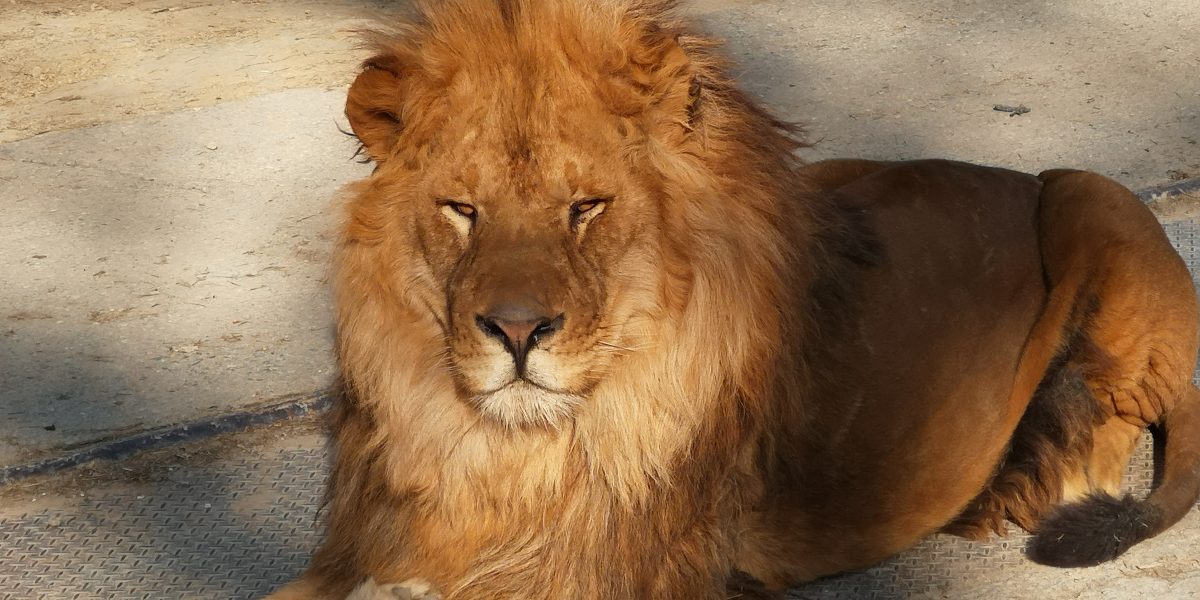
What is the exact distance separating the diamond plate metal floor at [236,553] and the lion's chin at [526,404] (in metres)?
0.88

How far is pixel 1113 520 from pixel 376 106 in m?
1.84

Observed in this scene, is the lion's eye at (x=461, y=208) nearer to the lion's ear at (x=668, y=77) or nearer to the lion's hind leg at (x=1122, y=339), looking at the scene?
the lion's ear at (x=668, y=77)

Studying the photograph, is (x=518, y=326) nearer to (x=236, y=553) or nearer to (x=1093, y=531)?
(x=236, y=553)

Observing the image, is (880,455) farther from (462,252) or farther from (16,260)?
(16,260)

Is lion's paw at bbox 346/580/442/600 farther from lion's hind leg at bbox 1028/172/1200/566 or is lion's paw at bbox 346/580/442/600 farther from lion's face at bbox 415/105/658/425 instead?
lion's hind leg at bbox 1028/172/1200/566

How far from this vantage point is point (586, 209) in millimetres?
2516

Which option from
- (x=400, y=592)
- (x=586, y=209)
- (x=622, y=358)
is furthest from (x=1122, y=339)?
(x=400, y=592)

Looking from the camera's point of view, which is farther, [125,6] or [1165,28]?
[125,6]

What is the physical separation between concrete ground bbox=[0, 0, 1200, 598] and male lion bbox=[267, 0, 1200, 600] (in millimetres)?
855

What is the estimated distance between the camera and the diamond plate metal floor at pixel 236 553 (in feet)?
10.3

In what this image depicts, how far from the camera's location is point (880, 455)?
3049 millimetres

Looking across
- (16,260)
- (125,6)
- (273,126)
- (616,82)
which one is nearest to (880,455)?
(616,82)

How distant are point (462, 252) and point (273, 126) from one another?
3516 millimetres

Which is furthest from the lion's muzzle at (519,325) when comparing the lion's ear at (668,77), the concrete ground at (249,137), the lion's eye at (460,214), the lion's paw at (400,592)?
the concrete ground at (249,137)
